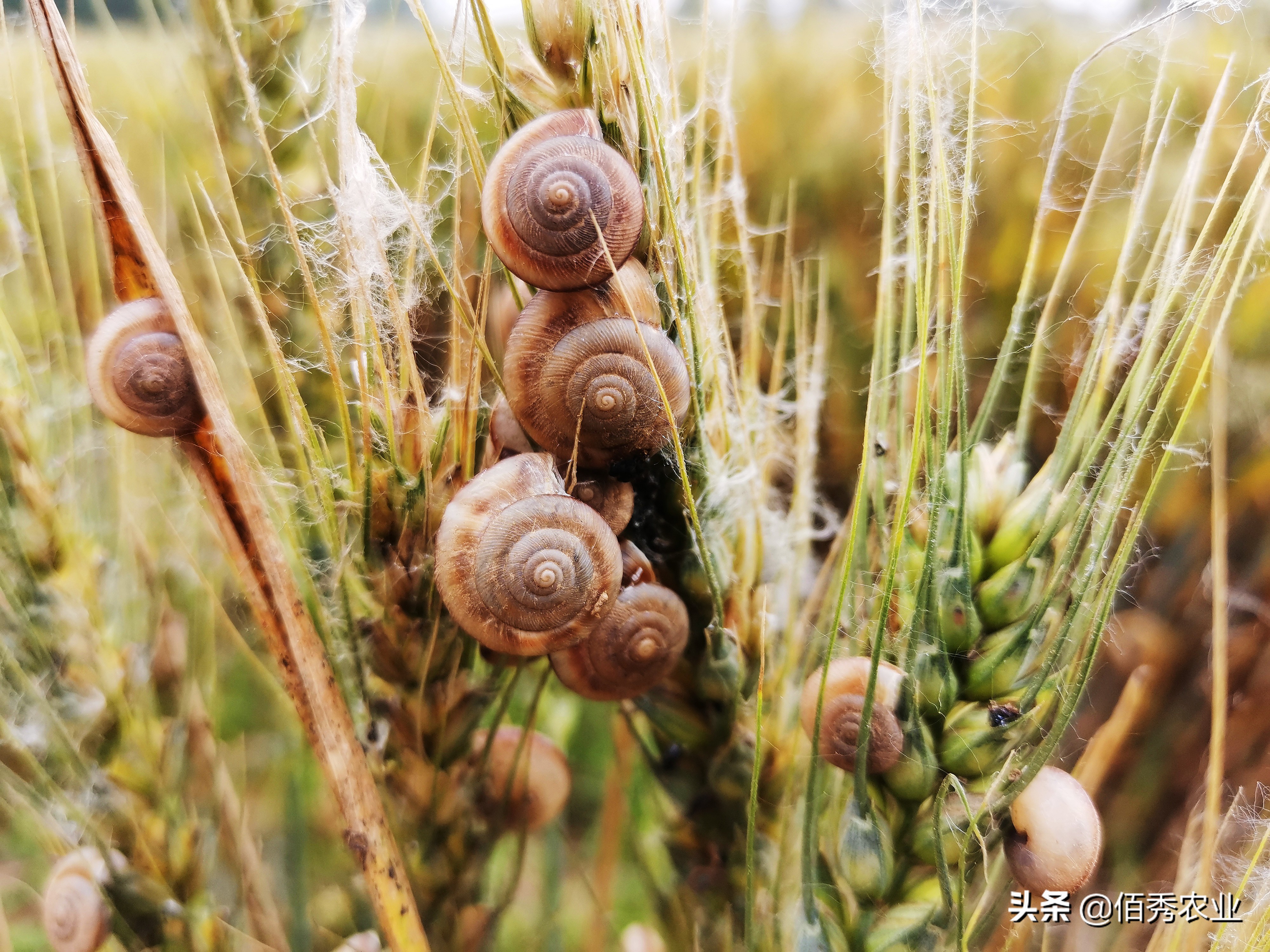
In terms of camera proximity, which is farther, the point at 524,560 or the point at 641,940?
the point at 641,940

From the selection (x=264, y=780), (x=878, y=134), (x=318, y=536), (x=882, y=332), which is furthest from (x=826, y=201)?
(x=264, y=780)

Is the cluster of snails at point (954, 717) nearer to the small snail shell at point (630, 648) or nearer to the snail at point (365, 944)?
the small snail shell at point (630, 648)

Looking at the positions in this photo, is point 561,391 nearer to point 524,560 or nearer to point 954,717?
point 524,560

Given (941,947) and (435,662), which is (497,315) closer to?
(435,662)

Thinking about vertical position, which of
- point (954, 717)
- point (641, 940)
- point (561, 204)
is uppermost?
point (561, 204)

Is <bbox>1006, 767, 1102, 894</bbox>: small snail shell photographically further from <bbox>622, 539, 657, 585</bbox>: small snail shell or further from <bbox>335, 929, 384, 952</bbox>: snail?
<bbox>335, 929, 384, 952</bbox>: snail

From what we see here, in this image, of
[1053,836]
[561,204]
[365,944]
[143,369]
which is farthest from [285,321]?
[1053,836]
